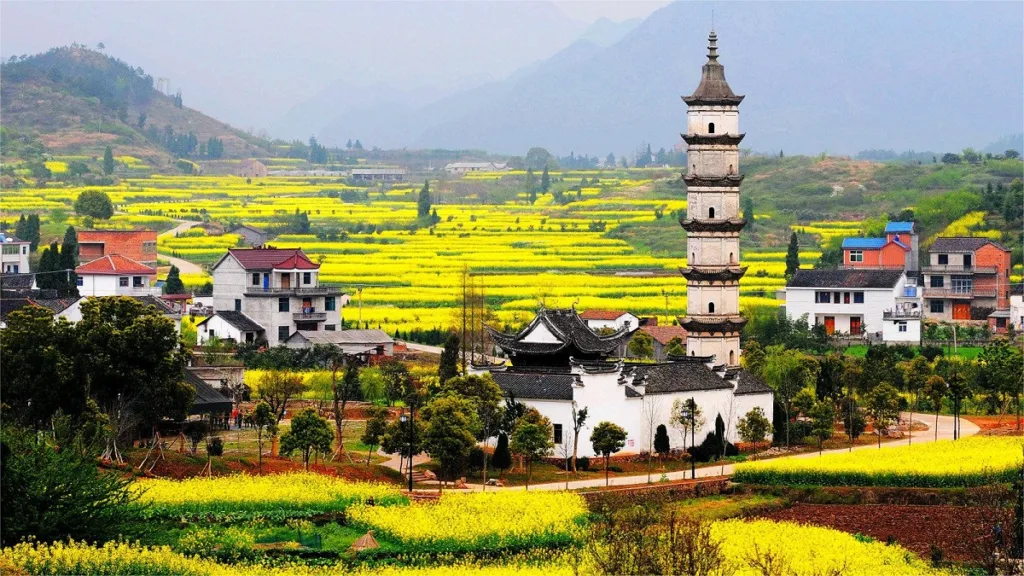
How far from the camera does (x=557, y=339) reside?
41.1 meters

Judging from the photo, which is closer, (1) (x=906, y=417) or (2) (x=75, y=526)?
(2) (x=75, y=526)

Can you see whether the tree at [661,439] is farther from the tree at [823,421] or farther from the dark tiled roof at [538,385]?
the tree at [823,421]

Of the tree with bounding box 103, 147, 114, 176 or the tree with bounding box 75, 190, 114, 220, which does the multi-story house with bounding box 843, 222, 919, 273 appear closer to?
the tree with bounding box 75, 190, 114, 220

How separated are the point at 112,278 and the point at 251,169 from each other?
9772 centimetres

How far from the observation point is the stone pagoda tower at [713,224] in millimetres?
45969

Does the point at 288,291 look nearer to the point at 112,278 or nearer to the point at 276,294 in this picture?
the point at 276,294

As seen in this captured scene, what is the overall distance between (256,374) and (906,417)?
16.5 metres

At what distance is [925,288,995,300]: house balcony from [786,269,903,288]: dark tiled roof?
8.98 feet

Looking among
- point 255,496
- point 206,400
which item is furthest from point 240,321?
point 255,496

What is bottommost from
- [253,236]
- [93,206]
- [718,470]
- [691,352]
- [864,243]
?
[718,470]

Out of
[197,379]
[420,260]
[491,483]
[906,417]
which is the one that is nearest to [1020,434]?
[906,417]

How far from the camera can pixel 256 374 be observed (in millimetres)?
49656

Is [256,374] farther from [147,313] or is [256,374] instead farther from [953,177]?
[953,177]

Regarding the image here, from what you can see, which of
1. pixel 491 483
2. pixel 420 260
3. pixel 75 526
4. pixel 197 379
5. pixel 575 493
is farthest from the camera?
pixel 420 260
